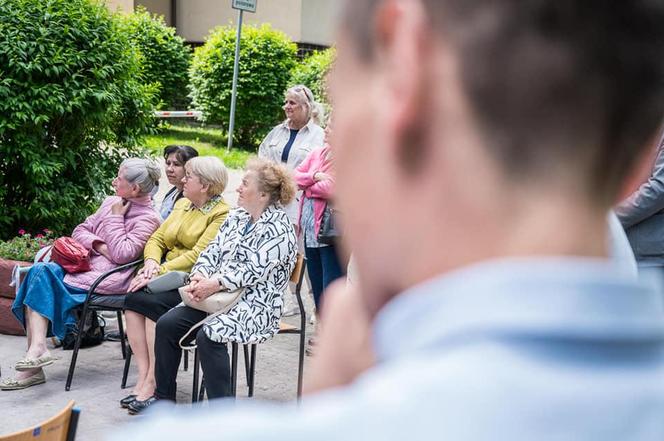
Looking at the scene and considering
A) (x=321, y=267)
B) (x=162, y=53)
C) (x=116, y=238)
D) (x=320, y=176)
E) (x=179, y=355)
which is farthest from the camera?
(x=162, y=53)

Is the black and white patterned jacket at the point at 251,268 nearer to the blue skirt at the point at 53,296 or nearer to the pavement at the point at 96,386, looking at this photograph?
the pavement at the point at 96,386

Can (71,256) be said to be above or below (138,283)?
above

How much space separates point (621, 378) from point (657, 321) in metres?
0.05

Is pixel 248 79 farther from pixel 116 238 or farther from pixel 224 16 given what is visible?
pixel 116 238

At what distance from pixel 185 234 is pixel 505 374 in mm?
5603

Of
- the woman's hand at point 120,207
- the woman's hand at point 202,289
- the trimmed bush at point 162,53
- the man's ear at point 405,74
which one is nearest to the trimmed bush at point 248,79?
the trimmed bush at point 162,53

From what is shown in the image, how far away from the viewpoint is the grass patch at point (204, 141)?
16391 millimetres

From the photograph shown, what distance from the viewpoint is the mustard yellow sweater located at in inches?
232

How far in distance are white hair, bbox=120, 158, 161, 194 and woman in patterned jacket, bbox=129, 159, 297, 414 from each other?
108cm

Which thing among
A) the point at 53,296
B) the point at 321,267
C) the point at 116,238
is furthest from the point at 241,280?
the point at 53,296

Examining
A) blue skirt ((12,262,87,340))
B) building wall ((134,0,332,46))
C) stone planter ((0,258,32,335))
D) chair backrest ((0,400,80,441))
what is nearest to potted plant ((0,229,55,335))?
stone planter ((0,258,32,335))

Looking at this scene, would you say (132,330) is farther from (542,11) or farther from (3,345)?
(542,11)

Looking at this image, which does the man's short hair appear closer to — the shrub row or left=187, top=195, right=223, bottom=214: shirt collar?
left=187, top=195, right=223, bottom=214: shirt collar

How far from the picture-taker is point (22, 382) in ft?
19.4
